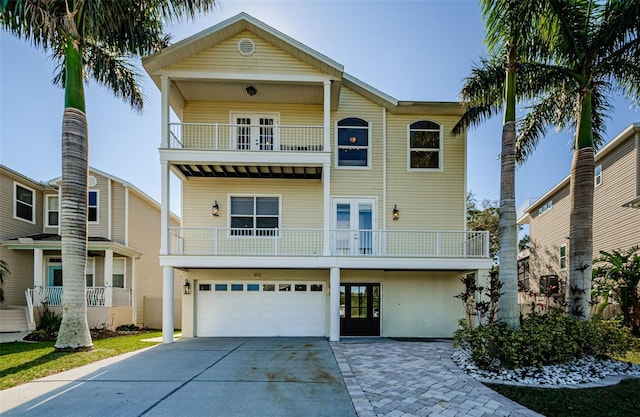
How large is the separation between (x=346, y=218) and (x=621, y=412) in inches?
346

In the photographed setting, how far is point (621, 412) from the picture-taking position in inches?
211

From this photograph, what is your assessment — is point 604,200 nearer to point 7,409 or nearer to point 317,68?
point 317,68

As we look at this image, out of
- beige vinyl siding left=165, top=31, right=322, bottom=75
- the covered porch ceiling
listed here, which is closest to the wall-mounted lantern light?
beige vinyl siding left=165, top=31, right=322, bottom=75

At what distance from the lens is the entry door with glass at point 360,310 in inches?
503

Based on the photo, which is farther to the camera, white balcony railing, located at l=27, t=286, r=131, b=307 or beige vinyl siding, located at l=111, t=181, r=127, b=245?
beige vinyl siding, located at l=111, t=181, r=127, b=245

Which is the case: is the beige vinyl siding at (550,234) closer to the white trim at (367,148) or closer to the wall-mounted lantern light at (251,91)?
the white trim at (367,148)

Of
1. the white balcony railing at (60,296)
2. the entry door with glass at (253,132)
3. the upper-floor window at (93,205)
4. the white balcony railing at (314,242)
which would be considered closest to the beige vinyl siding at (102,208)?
the upper-floor window at (93,205)

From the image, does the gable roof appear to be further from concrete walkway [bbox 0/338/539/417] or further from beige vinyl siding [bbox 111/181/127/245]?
concrete walkway [bbox 0/338/539/417]

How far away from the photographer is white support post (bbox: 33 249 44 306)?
45.6ft

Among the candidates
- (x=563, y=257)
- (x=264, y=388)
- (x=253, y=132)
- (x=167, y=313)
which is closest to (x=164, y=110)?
(x=253, y=132)

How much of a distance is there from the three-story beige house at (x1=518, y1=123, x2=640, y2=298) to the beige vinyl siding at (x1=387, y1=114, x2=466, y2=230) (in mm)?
3480

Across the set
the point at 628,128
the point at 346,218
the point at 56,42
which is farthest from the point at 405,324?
the point at 56,42

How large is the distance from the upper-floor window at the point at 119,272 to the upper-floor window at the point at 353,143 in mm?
10332

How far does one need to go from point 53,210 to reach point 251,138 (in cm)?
991
